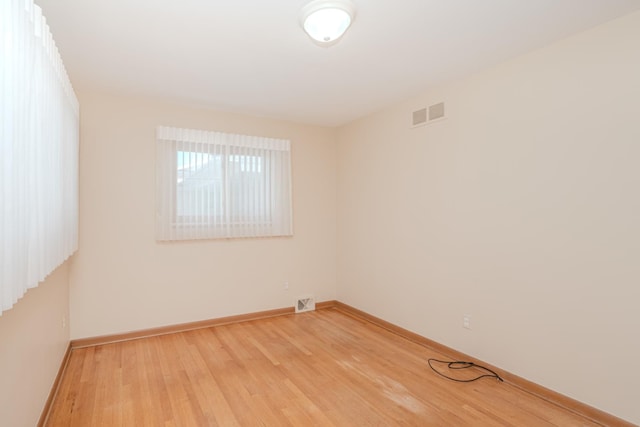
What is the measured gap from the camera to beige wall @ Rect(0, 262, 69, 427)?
5.16 ft

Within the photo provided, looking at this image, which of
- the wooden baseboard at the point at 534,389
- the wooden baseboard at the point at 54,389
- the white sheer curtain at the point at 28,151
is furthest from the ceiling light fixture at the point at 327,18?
the wooden baseboard at the point at 54,389

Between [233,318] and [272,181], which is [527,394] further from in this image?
[272,181]

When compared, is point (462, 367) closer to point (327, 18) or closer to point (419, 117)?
point (419, 117)

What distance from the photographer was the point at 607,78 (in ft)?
7.13

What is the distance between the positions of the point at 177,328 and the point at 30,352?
1.92m

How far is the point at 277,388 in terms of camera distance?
2545 millimetres

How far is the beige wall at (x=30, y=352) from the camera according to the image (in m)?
1.57

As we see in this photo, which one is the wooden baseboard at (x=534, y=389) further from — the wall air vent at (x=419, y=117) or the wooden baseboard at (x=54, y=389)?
the wooden baseboard at (x=54, y=389)

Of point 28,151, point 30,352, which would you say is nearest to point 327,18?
point 28,151

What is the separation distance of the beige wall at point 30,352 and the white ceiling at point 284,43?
177cm

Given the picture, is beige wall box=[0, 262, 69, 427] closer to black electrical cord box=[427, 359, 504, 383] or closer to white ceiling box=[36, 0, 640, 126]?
white ceiling box=[36, 0, 640, 126]

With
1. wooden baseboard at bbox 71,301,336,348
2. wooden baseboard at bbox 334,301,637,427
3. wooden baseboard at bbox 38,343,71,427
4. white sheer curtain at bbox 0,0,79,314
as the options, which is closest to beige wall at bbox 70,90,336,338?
wooden baseboard at bbox 71,301,336,348

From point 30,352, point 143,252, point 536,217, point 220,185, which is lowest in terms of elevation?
point 30,352

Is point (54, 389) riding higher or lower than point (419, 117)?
lower
